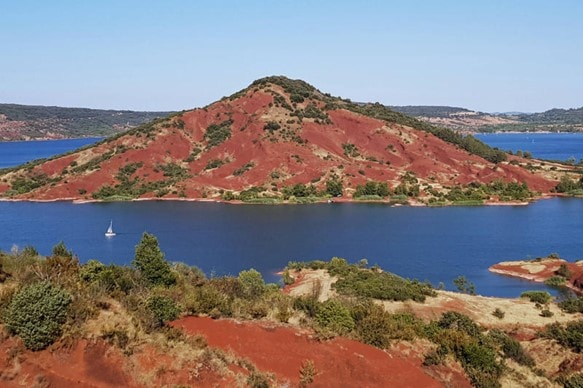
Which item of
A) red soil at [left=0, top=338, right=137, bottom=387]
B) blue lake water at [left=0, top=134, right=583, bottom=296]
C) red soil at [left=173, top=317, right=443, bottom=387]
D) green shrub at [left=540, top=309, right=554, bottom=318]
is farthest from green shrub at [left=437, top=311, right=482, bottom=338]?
blue lake water at [left=0, top=134, right=583, bottom=296]

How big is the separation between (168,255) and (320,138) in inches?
2933

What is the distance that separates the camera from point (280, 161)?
401 ft

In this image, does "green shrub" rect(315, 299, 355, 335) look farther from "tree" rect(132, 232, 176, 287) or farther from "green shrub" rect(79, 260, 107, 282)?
"tree" rect(132, 232, 176, 287)

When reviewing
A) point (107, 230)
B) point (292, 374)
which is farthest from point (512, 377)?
point (107, 230)

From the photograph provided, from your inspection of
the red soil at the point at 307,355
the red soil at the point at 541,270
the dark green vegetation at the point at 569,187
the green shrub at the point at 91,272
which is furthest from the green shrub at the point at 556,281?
the dark green vegetation at the point at 569,187

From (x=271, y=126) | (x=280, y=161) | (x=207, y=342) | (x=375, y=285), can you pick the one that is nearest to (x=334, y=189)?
(x=280, y=161)

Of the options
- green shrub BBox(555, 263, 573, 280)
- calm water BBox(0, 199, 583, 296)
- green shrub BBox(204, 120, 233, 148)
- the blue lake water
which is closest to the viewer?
green shrub BBox(555, 263, 573, 280)

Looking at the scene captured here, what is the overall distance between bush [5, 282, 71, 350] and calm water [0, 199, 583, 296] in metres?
38.9

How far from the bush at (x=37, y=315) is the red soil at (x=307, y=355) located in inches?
165

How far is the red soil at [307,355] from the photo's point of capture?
682 inches

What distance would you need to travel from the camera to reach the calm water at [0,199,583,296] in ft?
202

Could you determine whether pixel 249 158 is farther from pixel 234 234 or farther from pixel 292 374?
pixel 292 374

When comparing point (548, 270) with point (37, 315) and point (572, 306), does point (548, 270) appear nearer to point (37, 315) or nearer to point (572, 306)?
point (572, 306)

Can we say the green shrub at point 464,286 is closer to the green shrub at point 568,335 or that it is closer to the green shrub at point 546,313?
the green shrub at point 546,313
